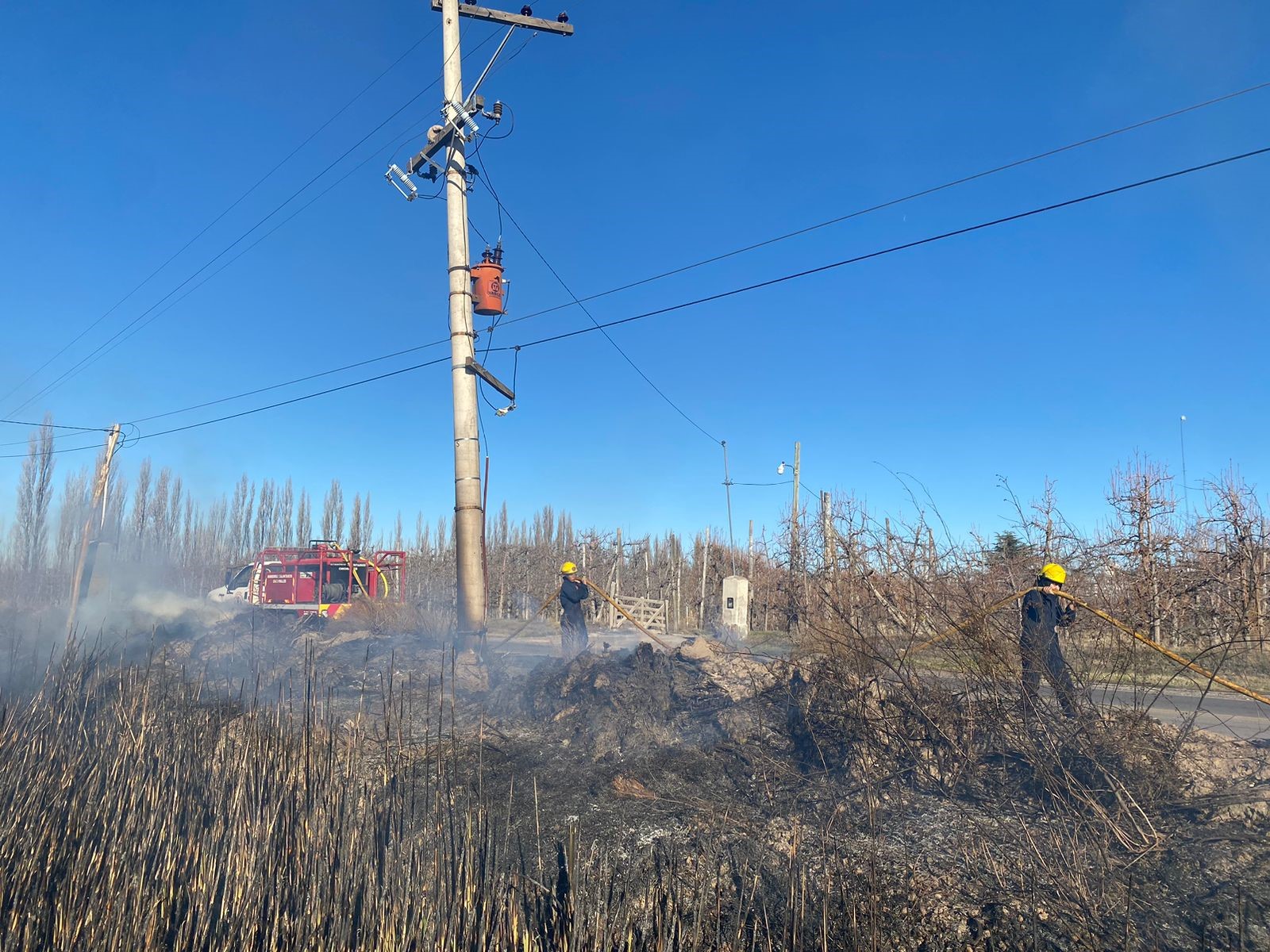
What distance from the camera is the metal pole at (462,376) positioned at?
11.0m

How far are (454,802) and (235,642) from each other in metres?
9.18

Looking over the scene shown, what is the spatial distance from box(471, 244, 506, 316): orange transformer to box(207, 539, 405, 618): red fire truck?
7.86m

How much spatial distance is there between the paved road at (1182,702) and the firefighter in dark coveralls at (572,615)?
29.2 inches

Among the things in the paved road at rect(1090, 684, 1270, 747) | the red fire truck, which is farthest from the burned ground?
the red fire truck

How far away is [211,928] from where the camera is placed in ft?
11.9

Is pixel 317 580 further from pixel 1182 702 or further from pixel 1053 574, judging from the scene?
pixel 1182 702

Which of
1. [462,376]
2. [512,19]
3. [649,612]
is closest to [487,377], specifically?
[462,376]

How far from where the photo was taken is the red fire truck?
1712 centimetres

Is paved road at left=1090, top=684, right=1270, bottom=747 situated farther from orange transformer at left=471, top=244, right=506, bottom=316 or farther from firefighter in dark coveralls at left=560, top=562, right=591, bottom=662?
orange transformer at left=471, top=244, right=506, bottom=316

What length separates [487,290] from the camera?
12.1 m

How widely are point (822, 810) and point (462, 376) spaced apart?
27.7 ft

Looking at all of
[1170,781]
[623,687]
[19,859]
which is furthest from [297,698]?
[1170,781]

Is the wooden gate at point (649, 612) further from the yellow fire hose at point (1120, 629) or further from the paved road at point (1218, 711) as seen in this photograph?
the yellow fire hose at point (1120, 629)

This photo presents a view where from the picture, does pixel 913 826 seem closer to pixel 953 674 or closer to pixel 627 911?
pixel 953 674
